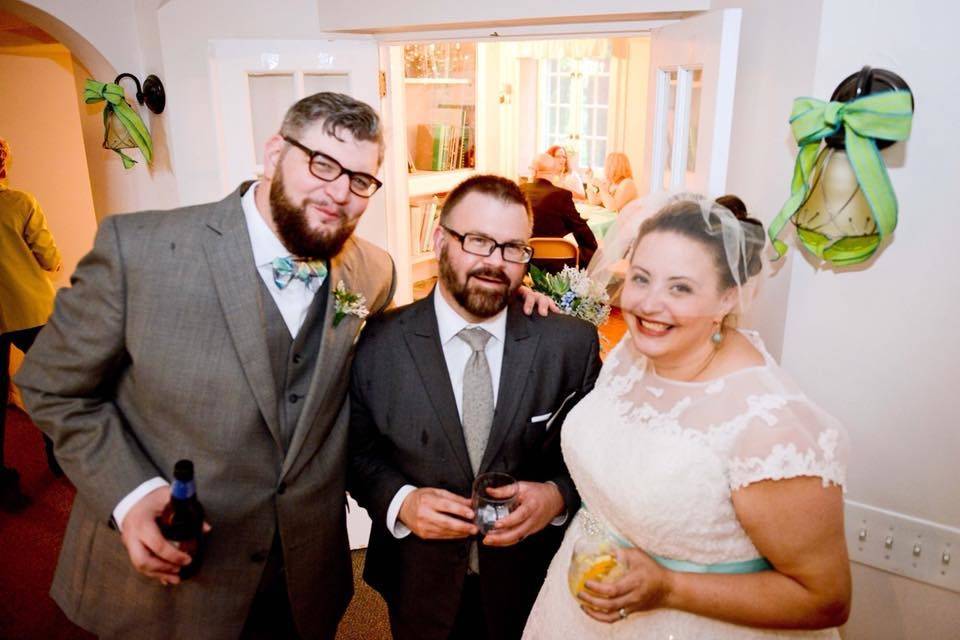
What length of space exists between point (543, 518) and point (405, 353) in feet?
1.77

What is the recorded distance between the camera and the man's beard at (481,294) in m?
1.73

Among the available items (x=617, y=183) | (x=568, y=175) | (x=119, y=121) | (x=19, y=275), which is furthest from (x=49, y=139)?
(x=617, y=183)

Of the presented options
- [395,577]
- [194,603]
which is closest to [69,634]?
[194,603]

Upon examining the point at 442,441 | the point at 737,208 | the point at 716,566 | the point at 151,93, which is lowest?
the point at 716,566

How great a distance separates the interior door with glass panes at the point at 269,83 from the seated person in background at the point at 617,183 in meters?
3.91

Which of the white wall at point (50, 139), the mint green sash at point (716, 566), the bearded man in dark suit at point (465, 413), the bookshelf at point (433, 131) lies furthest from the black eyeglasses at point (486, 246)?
the white wall at point (50, 139)

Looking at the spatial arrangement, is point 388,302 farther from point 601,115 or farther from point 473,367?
point 601,115

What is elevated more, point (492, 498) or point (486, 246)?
point (486, 246)

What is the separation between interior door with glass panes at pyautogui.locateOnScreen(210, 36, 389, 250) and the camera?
3166mm

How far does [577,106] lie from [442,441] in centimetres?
765

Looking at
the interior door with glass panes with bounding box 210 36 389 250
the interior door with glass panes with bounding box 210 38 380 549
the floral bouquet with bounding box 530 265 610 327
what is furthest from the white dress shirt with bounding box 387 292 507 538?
the interior door with glass panes with bounding box 210 36 389 250

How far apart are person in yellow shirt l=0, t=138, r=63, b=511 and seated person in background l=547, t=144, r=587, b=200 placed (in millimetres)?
4681

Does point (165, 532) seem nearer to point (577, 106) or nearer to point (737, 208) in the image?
point (737, 208)

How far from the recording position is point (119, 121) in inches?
138
